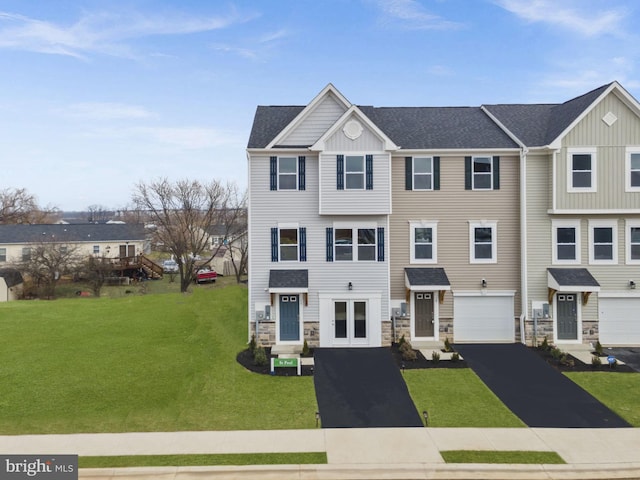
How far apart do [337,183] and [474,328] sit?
9032 millimetres

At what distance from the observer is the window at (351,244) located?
702 inches

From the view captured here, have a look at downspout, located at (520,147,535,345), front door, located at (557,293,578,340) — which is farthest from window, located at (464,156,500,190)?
front door, located at (557,293,578,340)

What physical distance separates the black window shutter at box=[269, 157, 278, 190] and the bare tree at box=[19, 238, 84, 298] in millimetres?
26726

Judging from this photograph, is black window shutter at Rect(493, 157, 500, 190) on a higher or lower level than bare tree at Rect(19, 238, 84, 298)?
higher

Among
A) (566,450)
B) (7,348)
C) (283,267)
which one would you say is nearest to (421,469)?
(566,450)

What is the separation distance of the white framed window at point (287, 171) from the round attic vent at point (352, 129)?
8.22 feet

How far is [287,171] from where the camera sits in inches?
702

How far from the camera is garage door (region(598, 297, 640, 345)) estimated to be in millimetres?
17969

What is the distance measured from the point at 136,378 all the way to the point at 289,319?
6390 millimetres

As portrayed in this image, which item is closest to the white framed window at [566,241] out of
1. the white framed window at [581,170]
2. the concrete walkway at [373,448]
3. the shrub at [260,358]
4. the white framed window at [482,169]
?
the white framed window at [581,170]

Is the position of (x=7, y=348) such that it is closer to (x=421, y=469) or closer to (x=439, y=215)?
(x=421, y=469)

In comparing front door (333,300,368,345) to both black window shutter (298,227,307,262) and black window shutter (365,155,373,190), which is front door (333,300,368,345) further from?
black window shutter (365,155,373,190)

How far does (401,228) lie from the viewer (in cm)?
1845

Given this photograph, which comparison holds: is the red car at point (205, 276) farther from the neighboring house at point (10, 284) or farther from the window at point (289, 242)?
the window at point (289, 242)
